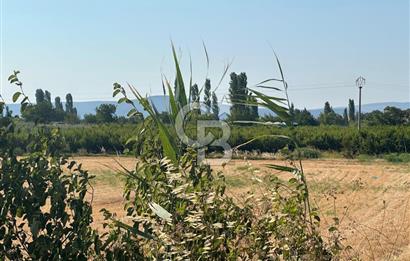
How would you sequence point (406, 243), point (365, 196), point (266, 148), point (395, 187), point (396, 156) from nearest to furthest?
1. point (406, 243)
2. point (365, 196)
3. point (395, 187)
4. point (396, 156)
5. point (266, 148)

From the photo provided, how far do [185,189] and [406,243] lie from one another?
6.35 m

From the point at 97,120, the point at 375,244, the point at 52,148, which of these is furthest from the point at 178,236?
the point at 97,120

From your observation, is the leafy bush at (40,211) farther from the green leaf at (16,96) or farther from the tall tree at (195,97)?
the tall tree at (195,97)

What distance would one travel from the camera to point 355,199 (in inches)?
627

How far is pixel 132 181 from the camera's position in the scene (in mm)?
2443

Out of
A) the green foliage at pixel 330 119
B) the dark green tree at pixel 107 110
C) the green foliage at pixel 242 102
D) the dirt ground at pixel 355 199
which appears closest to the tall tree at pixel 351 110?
the green foliage at pixel 330 119

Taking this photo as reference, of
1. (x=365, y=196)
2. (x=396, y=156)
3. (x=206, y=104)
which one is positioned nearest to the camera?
(x=206, y=104)

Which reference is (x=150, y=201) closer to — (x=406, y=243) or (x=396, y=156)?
(x=406, y=243)
